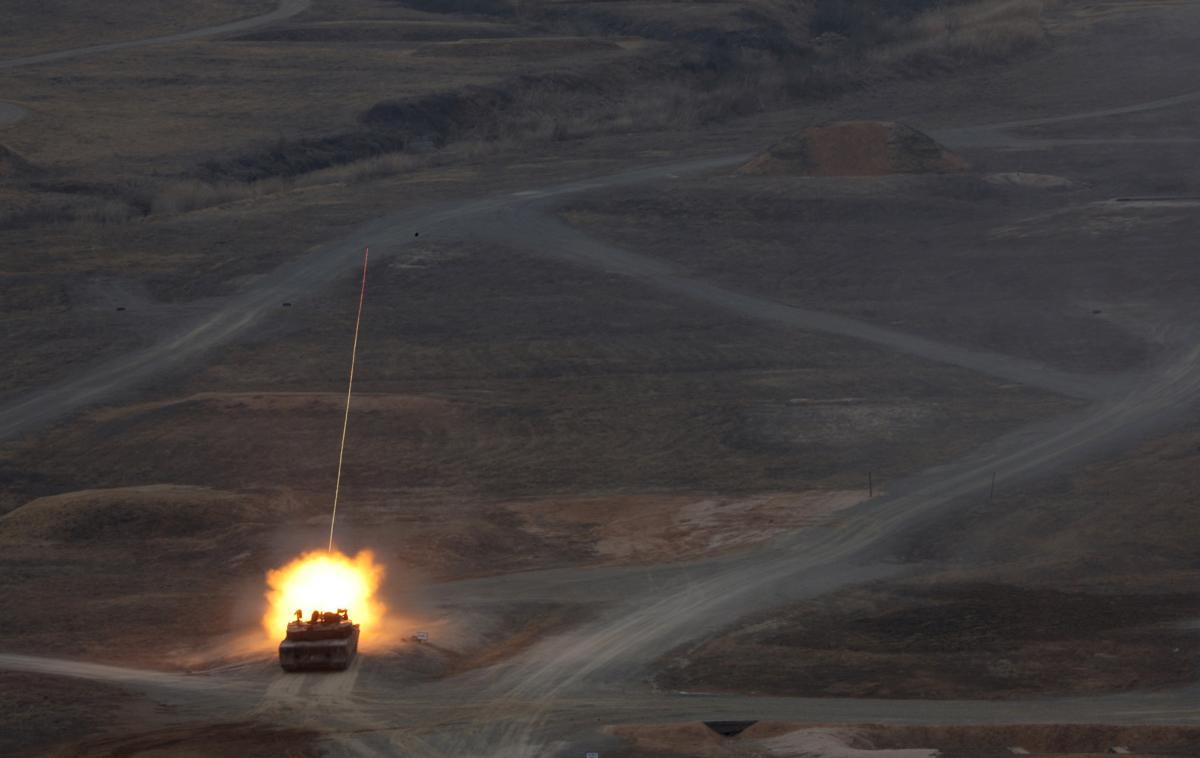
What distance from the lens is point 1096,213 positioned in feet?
238

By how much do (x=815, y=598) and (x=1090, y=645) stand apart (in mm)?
6086

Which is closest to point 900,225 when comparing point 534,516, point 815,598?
point 534,516

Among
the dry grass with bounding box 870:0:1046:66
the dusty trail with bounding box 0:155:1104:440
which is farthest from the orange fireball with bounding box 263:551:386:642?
the dry grass with bounding box 870:0:1046:66

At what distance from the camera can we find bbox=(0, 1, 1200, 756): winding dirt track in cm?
2598

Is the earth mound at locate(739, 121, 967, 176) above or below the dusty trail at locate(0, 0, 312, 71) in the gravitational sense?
below

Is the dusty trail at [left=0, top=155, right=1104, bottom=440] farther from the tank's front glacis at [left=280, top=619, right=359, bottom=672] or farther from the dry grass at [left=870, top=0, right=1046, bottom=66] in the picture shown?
the dry grass at [left=870, top=0, right=1046, bottom=66]

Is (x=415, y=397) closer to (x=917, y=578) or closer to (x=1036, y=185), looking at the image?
(x=917, y=578)

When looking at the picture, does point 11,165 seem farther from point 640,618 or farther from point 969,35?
point 969,35

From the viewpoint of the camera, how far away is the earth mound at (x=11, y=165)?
268 feet

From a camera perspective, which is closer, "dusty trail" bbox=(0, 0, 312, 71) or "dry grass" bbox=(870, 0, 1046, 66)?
"dry grass" bbox=(870, 0, 1046, 66)

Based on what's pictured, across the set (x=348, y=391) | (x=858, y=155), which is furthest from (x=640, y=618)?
(x=858, y=155)

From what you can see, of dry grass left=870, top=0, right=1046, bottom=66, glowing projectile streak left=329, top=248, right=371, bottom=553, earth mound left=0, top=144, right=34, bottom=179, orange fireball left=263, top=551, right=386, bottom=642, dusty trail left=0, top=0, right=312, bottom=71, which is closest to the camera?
orange fireball left=263, top=551, right=386, bottom=642

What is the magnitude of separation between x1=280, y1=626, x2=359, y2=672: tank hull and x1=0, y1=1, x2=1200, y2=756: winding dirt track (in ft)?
0.76

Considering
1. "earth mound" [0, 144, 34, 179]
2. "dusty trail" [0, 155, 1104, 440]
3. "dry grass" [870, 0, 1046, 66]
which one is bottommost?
"dusty trail" [0, 155, 1104, 440]
